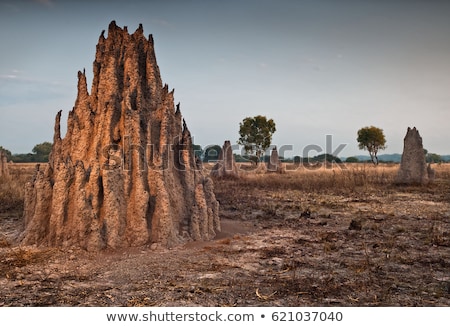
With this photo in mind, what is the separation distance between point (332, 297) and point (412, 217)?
544 cm

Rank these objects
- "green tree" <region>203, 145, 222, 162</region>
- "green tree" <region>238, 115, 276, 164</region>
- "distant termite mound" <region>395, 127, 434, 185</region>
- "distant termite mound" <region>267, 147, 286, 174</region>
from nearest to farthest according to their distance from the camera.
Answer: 1. "distant termite mound" <region>395, 127, 434, 185</region>
2. "green tree" <region>203, 145, 222, 162</region>
3. "distant termite mound" <region>267, 147, 286, 174</region>
4. "green tree" <region>238, 115, 276, 164</region>

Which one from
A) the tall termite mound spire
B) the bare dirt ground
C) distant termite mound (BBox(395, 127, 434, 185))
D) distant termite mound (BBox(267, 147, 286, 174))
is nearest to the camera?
the bare dirt ground

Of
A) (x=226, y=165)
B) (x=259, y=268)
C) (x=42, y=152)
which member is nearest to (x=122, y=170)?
(x=259, y=268)

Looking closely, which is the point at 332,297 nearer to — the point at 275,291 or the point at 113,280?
the point at 275,291

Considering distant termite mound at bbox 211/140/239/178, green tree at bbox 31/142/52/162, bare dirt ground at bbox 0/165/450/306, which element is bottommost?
bare dirt ground at bbox 0/165/450/306

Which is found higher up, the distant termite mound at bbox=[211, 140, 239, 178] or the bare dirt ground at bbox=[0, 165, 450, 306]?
the distant termite mound at bbox=[211, 140, 239, 178]

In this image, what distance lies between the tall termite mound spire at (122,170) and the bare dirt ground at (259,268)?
306 mm

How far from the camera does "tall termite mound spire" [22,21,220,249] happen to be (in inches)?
210

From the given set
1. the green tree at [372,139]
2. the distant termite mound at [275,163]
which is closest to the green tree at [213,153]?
the distant termite mound at [275,163]

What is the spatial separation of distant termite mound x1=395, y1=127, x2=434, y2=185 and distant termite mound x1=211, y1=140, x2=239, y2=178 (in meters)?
7.60

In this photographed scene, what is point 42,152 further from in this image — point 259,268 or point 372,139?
point 259,268

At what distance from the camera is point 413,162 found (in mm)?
14133

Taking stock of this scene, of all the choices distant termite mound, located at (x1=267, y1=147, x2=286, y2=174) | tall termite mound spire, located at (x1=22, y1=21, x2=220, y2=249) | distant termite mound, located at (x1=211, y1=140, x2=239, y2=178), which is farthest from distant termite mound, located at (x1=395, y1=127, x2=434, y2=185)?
distant termite mound, located at (x1=267, y1=147, x2=286, y2=174)

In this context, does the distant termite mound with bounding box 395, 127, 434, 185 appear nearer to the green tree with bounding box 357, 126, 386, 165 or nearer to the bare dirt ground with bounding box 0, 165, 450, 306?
the bare dirt ground with bounding box 0, 165, 450, 306
